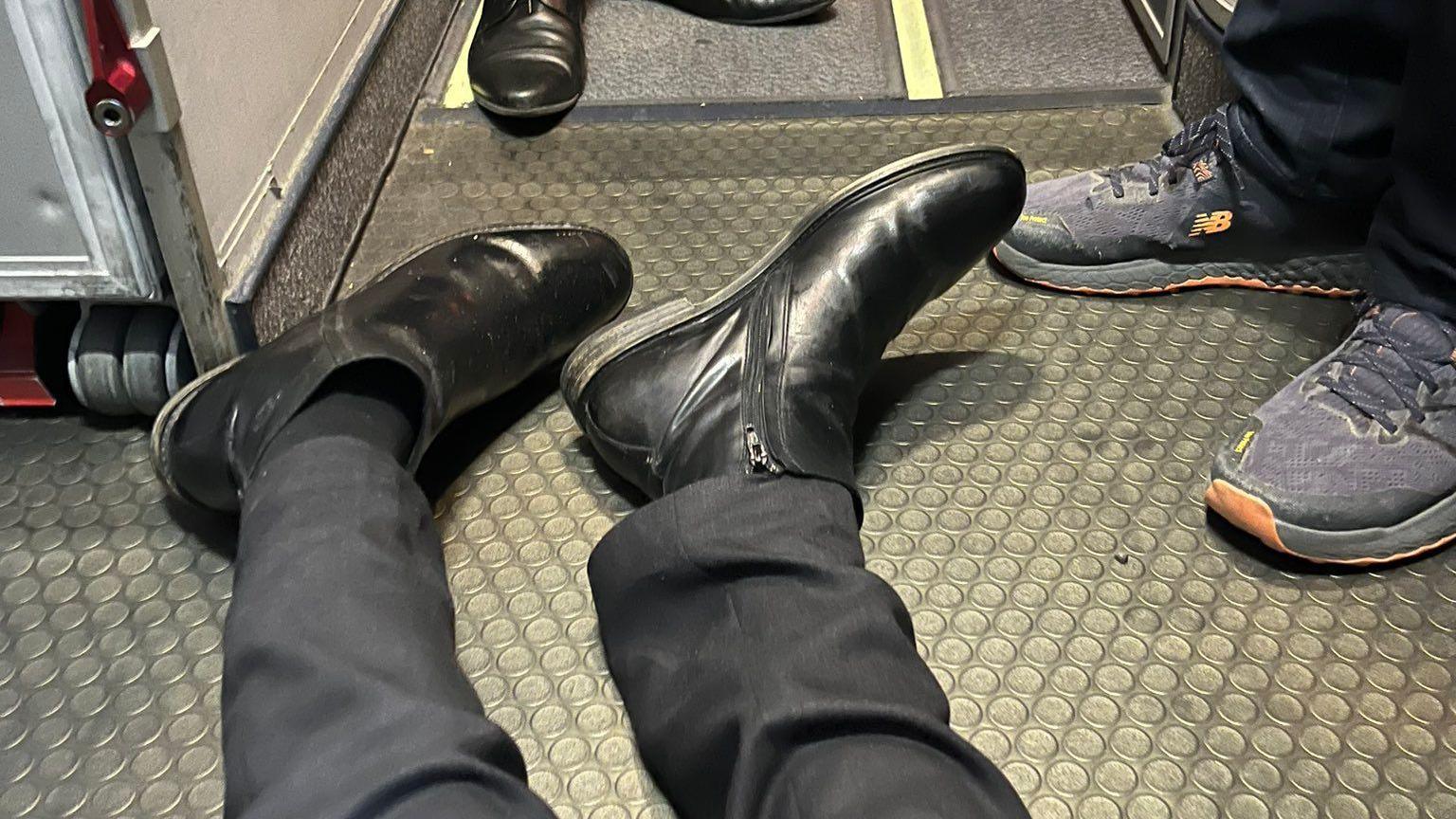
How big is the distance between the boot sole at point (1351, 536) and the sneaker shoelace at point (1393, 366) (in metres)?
0.07

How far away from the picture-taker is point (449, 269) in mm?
887

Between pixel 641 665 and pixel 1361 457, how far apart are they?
53 cm

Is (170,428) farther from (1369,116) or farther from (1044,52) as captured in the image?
(1044,52)

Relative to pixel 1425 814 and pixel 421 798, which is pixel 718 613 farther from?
pixel 1425 814

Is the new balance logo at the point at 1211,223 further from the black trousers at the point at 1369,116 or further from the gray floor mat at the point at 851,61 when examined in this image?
the gray floor mat at the point at 851,61

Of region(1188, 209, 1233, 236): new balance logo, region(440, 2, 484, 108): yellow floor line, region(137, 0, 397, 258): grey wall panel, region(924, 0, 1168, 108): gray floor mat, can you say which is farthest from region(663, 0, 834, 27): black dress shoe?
region(1188, 209, 1233, 236): new balance logo

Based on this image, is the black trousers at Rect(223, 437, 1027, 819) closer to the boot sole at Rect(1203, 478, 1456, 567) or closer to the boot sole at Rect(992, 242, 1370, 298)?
the boot sole at Rect(1203, 478, 1456, 567)

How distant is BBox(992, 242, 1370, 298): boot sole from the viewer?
40.1 inches

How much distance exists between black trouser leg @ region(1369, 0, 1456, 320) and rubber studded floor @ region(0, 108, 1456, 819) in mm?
136

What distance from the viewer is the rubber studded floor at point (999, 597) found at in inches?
27.2

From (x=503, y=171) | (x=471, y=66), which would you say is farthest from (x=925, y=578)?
(x=471, y=66)

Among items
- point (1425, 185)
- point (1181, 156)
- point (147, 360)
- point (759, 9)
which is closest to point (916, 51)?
point (759, 9)

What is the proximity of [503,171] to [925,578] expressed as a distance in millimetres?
666

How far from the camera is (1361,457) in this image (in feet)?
2.64
